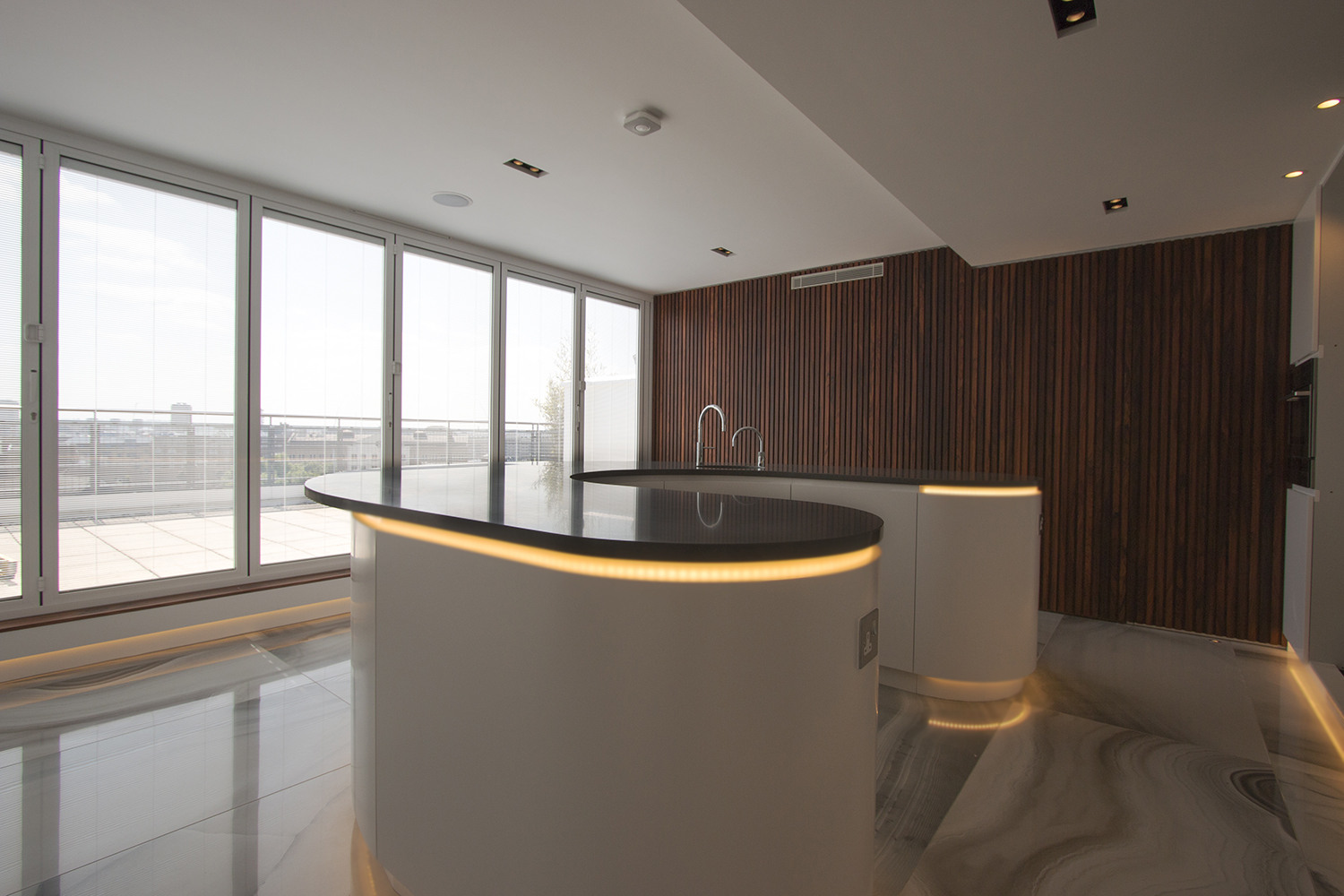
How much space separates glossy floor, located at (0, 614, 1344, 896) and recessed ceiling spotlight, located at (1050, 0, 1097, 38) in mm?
2508

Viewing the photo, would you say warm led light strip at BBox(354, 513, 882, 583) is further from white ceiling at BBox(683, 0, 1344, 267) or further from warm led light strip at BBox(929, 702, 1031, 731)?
warm led light strip at BBox(929, 702, 1031, 731)

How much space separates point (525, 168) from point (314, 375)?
83.2 inches

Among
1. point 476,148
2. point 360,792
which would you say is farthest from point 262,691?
point 476,148

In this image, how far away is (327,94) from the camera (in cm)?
289

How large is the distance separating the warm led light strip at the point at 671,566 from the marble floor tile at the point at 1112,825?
113cm

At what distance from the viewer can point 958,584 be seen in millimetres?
2857

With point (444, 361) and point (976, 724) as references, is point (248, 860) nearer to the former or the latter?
point (976, 724)

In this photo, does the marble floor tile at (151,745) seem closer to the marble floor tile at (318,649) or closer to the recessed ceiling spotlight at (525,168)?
the marble floor tile at (318,649)

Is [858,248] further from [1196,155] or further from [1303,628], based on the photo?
[1303,628]

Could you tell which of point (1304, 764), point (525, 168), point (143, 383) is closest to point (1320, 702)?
point (1304, 764)

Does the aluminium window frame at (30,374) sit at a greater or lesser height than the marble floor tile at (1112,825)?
greater

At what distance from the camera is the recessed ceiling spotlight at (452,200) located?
408 centimetres

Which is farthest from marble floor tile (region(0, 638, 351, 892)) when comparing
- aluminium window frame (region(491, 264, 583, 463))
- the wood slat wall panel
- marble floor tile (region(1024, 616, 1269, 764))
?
the wood slat wall panel

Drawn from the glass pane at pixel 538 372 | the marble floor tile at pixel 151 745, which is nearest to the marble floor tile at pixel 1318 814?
the marble floor tile at pixel 151 745
